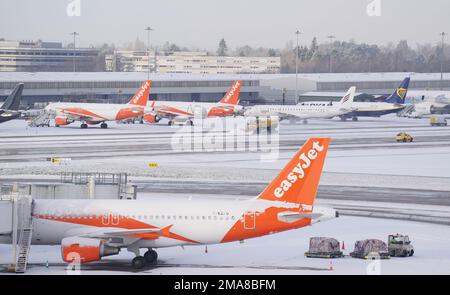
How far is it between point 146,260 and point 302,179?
9.67 m

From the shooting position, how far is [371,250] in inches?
1984

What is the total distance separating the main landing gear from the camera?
46.9 meters

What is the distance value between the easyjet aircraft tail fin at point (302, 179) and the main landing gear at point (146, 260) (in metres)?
6.71

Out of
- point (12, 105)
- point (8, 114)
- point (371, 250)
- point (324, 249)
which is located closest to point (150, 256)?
point (324, 249)

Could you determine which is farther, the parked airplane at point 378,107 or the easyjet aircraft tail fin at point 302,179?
the parked airplane at point 378,107

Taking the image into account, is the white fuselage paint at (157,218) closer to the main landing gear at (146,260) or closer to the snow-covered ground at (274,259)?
the main landing gear at (146,260)

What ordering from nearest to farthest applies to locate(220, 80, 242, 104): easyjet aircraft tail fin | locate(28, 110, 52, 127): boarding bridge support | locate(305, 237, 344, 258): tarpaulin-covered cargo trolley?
locate(305, 237, 344, 258): tarpaulin-covered cargo trolley < locate(28, 110, 52, 127): boarding bridge support < locate(220, 80, 242, 104): easyjet aircraft tail fin

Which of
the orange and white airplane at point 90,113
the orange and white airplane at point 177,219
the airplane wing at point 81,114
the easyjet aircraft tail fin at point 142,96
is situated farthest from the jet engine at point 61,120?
the orange and white airplane at point 177,219

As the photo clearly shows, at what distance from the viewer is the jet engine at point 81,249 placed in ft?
150

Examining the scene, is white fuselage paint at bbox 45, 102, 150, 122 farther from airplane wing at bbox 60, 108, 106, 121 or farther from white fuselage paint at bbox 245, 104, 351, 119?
white fuselage paint at bbox 245, 104, 351, 119

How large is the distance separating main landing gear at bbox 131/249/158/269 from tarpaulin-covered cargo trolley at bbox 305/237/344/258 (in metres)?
9.13

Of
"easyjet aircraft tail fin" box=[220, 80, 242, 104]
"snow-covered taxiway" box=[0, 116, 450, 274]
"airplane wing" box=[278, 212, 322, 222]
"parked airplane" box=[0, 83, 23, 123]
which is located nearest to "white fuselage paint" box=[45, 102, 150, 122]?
"snow-covered taxiway" box=[0, 116, 450, 274]

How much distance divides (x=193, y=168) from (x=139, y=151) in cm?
1909

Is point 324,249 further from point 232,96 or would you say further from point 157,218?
point 232,96
